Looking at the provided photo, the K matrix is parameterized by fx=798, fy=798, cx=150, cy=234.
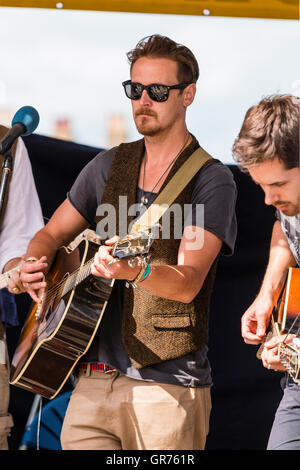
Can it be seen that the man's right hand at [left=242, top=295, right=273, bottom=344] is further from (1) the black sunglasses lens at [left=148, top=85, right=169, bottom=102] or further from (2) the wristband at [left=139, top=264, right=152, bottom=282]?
(1) the black sunglasses lens at [left=148, top=85, right=169, bottom=102]

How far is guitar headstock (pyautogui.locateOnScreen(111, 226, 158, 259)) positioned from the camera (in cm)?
279

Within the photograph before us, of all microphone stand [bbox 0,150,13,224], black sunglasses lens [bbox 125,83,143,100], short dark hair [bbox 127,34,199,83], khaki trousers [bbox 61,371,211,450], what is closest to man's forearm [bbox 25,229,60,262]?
microphone stand [bbox 0,150,13,224]

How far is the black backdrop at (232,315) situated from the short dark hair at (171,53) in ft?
4.24

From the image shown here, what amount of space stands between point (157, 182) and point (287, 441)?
3.92 feet

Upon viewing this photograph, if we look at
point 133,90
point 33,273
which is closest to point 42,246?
point 33,273

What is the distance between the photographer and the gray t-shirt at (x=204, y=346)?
10.6 feet

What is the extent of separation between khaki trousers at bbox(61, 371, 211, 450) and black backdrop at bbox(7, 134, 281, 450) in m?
1.52

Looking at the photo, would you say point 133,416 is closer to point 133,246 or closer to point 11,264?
point 133,246

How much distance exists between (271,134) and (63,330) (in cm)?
118

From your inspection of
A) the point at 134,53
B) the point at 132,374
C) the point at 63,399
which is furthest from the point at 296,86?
the point at 63,399

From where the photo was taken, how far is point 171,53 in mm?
3521

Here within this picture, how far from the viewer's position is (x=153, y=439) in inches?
126

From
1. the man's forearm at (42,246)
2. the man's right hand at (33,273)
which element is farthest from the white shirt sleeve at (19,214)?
the man's right hand at (33,273)

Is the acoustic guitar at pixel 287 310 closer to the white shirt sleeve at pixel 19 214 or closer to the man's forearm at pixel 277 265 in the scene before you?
the man's forearm at pixel 277 265
